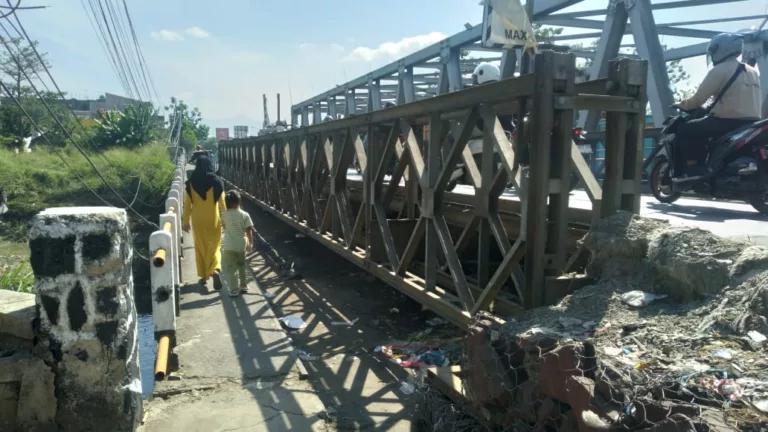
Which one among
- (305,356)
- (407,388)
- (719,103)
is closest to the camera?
(407,388)

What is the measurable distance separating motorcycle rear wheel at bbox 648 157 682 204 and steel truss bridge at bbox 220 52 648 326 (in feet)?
7.40

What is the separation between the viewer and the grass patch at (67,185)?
17.7 metres

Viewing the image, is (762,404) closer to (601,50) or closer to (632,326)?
(632,326)

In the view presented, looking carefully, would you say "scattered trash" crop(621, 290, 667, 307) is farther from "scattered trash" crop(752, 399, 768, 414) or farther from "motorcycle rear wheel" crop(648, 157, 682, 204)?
"motorcycle rear wheel" crop(648, 157, 682, 204)

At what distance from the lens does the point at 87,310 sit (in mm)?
3061

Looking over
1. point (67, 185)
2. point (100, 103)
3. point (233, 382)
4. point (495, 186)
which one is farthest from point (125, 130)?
point (100, 103)

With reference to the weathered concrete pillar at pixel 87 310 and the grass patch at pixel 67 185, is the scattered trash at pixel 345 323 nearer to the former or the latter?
the weathered concrete pillar at pixel 87 310

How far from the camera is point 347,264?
10016mm

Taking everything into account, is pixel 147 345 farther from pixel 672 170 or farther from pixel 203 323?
pixel 672 170

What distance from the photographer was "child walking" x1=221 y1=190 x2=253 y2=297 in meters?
6.86

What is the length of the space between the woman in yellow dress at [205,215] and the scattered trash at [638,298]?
5.44 metres

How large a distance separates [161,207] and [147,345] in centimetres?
1283

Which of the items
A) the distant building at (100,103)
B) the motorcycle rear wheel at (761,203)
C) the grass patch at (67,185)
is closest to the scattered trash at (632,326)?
the motorcycle rear wheel at (761,203)

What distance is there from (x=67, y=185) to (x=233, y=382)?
61.6ft
